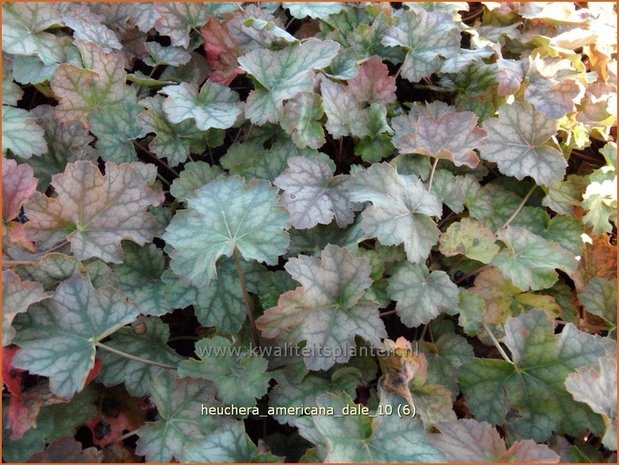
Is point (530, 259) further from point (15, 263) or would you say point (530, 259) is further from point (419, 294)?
point (15, 263)

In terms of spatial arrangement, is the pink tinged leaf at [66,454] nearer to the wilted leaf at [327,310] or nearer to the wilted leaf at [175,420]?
the wilted leaf at [175,420]

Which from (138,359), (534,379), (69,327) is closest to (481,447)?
(534,379)

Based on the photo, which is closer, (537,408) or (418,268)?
(537,408)

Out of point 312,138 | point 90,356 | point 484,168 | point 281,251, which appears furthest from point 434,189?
point 90,356

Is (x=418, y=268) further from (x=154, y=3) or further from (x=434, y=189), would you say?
(x=154, y=3)

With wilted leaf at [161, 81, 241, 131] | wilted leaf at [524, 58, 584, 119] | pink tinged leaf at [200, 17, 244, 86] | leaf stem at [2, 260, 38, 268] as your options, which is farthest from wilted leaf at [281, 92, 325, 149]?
leaf stem at [2, 260, 38, 268]

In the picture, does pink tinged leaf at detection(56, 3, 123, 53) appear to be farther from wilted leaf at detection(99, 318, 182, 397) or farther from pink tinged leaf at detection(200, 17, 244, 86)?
wilted leaf at detection(99, 318, 182, 397)
